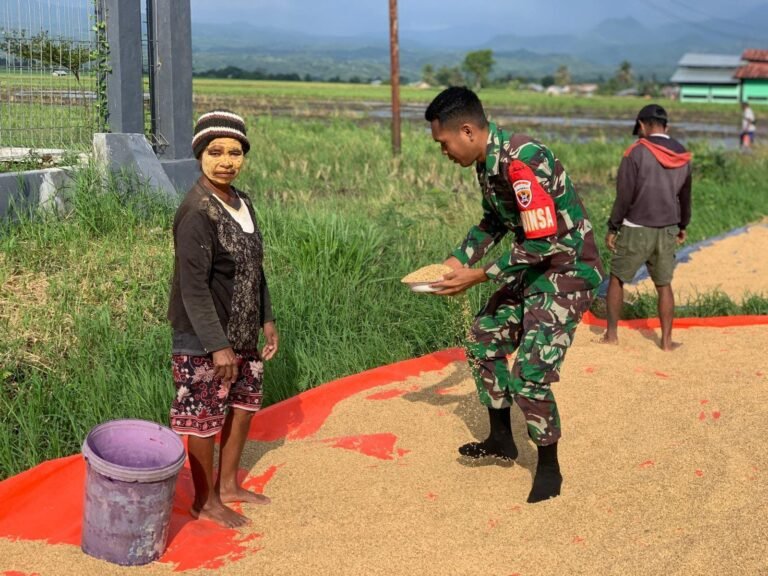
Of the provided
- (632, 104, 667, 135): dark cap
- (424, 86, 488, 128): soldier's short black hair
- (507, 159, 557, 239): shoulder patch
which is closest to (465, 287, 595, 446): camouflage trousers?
(507, 159, 557, 239): shoulder patch

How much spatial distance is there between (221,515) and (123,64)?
19.1 ft

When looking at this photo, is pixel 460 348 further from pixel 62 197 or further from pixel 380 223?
pixel 62 197

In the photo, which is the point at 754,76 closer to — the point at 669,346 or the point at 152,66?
the point at 152,66

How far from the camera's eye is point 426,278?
14.0 feet

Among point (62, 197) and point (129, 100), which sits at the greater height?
point (129, 100)

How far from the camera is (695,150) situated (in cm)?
1819

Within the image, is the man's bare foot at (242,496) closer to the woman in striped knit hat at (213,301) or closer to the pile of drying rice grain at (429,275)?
the woman in striped knit hat at (213,301)

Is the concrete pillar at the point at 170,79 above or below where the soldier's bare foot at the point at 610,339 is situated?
above

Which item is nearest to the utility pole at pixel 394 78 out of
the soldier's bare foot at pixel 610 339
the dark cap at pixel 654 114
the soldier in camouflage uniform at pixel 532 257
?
the dark cap at pixel 654 114

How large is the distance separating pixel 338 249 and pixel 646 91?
11483 cm

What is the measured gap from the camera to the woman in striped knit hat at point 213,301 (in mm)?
3578

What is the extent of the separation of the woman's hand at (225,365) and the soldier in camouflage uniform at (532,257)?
3.11 feet

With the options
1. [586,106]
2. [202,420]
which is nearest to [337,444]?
[202,420]

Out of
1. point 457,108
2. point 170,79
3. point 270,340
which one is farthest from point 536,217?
point 170,79
